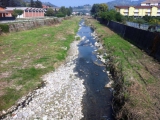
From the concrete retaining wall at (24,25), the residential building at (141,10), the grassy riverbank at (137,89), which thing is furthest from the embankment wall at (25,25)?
the residential building at (141,10)

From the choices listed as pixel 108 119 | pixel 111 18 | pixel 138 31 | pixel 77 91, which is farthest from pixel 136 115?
pixel 111 18

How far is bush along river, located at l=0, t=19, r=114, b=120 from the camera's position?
10039 mm

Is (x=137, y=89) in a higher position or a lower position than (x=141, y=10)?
lower

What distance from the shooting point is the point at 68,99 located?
1172cm

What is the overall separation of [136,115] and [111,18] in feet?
166

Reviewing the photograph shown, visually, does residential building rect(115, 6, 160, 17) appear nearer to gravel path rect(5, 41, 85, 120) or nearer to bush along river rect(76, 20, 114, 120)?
bush along river rect(76, 20, 114, 120)

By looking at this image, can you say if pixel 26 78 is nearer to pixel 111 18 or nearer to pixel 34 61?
pixel 34 61

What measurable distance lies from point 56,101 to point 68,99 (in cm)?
78

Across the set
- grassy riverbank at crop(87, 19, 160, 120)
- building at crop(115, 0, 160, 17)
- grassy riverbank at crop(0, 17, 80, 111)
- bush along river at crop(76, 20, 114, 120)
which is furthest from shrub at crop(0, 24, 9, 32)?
building at crop(115, 0, 160, 17)

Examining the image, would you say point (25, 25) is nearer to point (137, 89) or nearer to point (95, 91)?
point (95, 91)

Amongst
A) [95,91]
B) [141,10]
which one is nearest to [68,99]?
Answer: [95,91]

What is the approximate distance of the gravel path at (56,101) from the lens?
993 cm

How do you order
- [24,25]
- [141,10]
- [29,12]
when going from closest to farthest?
[24,25], [29,12], [141,10]

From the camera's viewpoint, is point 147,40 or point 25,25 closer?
point 147,40
